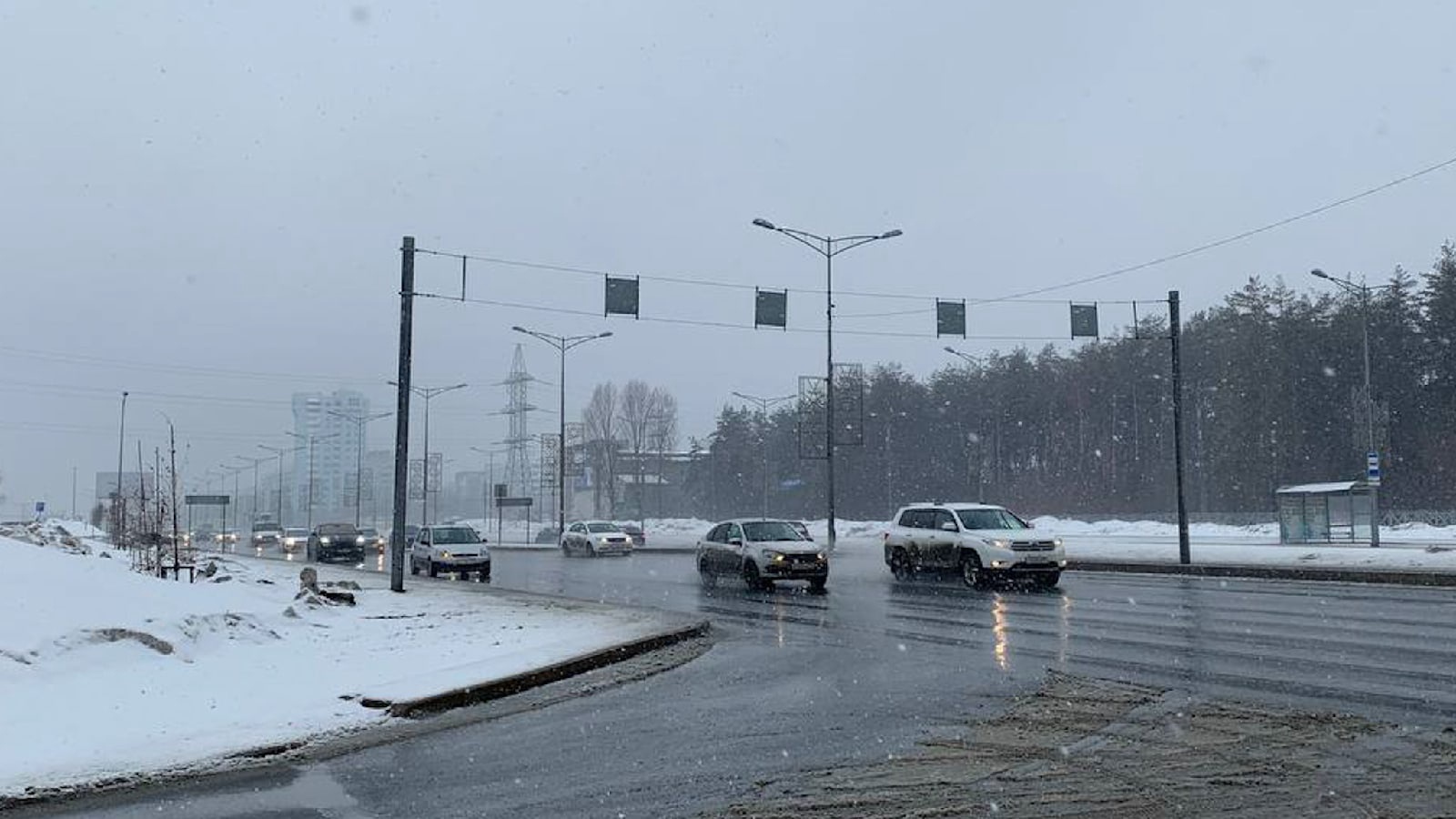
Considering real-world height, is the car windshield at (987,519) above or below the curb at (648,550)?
above

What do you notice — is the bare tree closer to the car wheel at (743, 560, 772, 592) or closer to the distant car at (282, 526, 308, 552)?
the distant car at (282, 526, 308, 552)

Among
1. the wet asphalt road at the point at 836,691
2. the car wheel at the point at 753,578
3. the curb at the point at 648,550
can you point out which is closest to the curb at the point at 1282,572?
the wet asphalt road at the point at 836,691

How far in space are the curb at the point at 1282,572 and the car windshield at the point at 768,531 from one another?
9.75 m

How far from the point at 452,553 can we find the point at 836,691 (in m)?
23.2

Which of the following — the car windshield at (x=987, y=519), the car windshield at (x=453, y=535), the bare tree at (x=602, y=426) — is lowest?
Answer: the car windshield at (x=453, y=535)

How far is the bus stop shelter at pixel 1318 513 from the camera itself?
39.7m

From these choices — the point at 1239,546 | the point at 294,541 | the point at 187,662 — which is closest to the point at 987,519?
the point at 187,662

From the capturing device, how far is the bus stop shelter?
130 ft

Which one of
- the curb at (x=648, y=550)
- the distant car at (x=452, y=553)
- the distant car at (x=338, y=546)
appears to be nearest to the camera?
the distant car at (x=452, y=553)

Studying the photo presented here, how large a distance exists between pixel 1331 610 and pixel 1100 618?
388 centimetres

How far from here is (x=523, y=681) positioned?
11.5m

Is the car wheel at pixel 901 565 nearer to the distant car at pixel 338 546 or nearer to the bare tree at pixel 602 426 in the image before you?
the distant car at pixel 338 546

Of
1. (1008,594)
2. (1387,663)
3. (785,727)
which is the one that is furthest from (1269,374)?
(785,727)

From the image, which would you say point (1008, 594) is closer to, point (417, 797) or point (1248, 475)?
point (417, 797)
